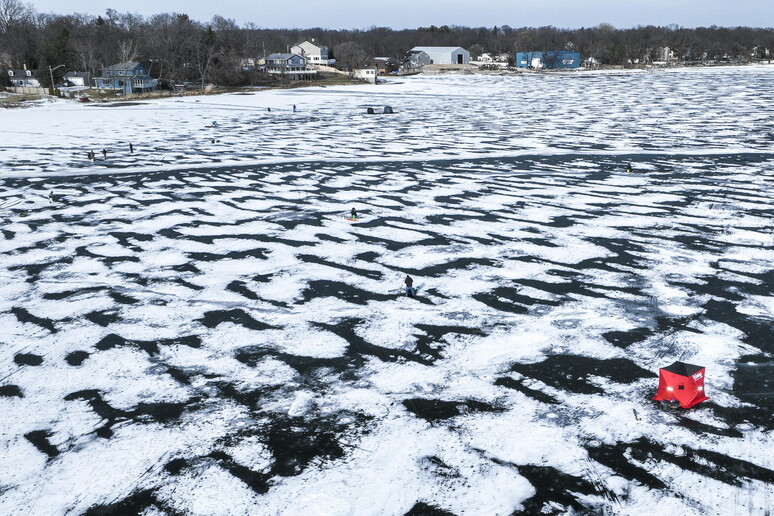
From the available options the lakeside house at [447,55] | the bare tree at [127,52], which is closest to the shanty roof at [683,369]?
Answer: the bare tree at [127,52]

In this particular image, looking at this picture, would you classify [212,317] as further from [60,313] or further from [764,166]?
[764,166]

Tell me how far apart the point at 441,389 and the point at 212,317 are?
226 centimetres

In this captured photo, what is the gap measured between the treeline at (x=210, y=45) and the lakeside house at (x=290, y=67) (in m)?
2.57

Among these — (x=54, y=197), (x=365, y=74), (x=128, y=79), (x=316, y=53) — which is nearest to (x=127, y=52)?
(x=128, y=79)

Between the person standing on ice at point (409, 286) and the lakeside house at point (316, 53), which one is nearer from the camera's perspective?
the person standing on ice at point (409, 286)

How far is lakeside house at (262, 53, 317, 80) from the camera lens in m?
51.9

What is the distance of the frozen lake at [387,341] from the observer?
10.5ft

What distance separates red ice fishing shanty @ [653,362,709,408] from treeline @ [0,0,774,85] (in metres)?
42.7

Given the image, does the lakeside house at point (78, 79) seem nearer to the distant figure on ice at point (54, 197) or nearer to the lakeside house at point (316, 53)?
the lakeside house at point (316, 53)

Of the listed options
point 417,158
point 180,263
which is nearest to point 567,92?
point 417,158

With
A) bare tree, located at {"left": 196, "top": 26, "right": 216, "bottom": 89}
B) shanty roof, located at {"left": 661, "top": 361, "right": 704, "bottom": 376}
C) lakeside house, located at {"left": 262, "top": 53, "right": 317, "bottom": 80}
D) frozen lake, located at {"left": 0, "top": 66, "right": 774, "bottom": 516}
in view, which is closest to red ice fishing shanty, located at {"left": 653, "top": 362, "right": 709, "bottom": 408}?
shanty roof, located at {"left": 661, "top": 361, "right": 704, "bottom": 376}

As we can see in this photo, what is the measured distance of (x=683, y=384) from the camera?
3.65 m

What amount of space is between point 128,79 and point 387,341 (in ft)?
136

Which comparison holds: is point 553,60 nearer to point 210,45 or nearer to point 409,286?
point 210,45
